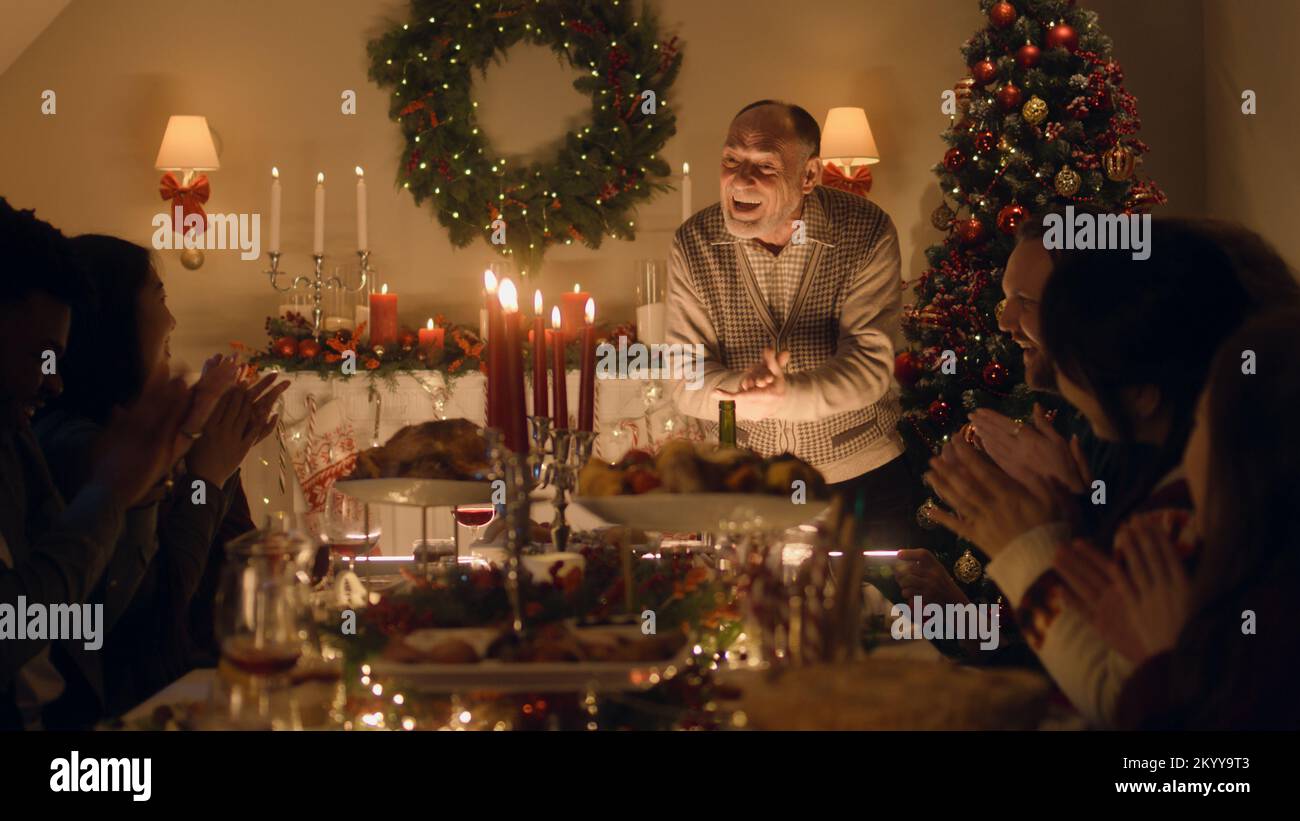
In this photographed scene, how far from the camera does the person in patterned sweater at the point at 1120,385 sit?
3.98 ft

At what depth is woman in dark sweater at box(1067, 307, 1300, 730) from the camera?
3.40ft

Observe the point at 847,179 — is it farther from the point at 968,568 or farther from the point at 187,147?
the point at 187,147

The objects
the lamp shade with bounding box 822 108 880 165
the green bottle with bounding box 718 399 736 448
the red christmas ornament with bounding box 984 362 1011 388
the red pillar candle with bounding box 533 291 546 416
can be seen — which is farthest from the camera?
the lamp shade with bounding box 822 108 880 165

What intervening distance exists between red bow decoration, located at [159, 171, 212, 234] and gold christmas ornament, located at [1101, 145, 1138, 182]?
12.1 feet

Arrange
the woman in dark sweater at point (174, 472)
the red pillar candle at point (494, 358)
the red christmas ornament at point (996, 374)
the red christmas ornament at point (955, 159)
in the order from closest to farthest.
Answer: the red pillar candle at point (494, 358)
the woman in dark sweater at point (174, 472)
the red christmas ornament at point (996, 374)
the red christmas ornament at point (955, 159)

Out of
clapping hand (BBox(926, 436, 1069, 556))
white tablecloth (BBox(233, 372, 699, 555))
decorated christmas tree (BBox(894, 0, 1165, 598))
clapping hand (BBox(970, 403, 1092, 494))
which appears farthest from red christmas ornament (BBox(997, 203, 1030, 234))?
clapping hand (BBox(926, 436, 1069, 556))

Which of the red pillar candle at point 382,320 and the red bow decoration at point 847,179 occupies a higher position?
the red bow decoration at point 847,179

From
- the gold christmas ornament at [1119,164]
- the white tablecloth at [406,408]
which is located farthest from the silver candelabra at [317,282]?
the gold christmas ornament at [1119,164]

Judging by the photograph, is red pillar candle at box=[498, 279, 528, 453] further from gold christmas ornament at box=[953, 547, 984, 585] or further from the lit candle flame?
gold christmas ornament at box=[953, 547, 984, 585]

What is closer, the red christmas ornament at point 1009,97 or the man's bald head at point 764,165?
the man's bald head at point 764,165

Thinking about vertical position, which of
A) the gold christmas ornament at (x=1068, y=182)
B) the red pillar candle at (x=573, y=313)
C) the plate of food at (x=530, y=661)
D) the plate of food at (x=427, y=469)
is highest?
the gold christmas ornament at (x=1068, y=182)

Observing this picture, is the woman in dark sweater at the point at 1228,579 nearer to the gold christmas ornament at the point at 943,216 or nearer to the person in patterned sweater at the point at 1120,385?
the person in patterned sweater at the point at 1120,385

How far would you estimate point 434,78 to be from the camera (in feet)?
17.8
